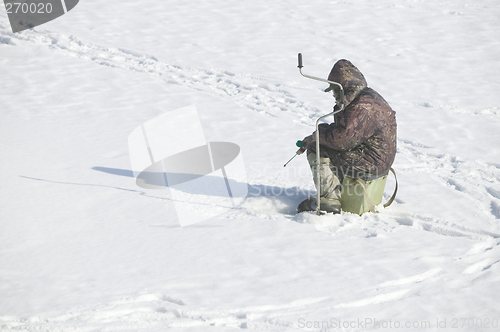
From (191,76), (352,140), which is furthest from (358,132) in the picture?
(191,76)

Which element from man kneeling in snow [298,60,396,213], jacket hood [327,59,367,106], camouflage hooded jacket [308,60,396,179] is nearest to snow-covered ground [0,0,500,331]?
man kneeling in snow [298,60,396,213]

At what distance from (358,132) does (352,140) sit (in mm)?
107

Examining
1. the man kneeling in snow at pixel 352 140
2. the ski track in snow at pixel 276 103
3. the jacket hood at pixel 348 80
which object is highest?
the jacket hood at pixel 348 80

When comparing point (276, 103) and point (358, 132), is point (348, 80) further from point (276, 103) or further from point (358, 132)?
point (276, 103)

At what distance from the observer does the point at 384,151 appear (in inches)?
265

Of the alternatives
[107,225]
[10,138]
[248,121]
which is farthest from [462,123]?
[10,138]

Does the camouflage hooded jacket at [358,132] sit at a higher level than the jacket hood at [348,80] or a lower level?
lower

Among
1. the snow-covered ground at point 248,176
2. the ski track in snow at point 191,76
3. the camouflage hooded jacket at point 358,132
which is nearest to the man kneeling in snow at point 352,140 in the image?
the camouflage hooded jacket at point 358,132

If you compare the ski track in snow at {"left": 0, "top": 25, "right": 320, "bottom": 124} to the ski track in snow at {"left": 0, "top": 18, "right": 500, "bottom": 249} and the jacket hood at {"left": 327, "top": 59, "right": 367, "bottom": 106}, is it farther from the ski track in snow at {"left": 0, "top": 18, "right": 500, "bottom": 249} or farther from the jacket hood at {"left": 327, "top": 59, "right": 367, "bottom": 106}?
the jacket hood at {"left": 327, "top": 59, "right": 367, "bottom": 106}

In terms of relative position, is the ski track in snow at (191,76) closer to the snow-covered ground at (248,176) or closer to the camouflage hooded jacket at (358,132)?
the snow-covered ground at (248,176)

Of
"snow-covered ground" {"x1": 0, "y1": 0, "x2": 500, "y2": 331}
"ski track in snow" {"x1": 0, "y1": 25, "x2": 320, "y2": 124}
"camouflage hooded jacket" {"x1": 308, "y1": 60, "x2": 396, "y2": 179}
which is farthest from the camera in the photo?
"ski track in snow" {"x1": 0, "y1": 25, "x2": 320, "y2": 124}

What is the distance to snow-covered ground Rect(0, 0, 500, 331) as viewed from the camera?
5.42 metres

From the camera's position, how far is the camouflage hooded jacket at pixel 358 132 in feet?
21.4

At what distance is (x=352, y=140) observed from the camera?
663 cm
